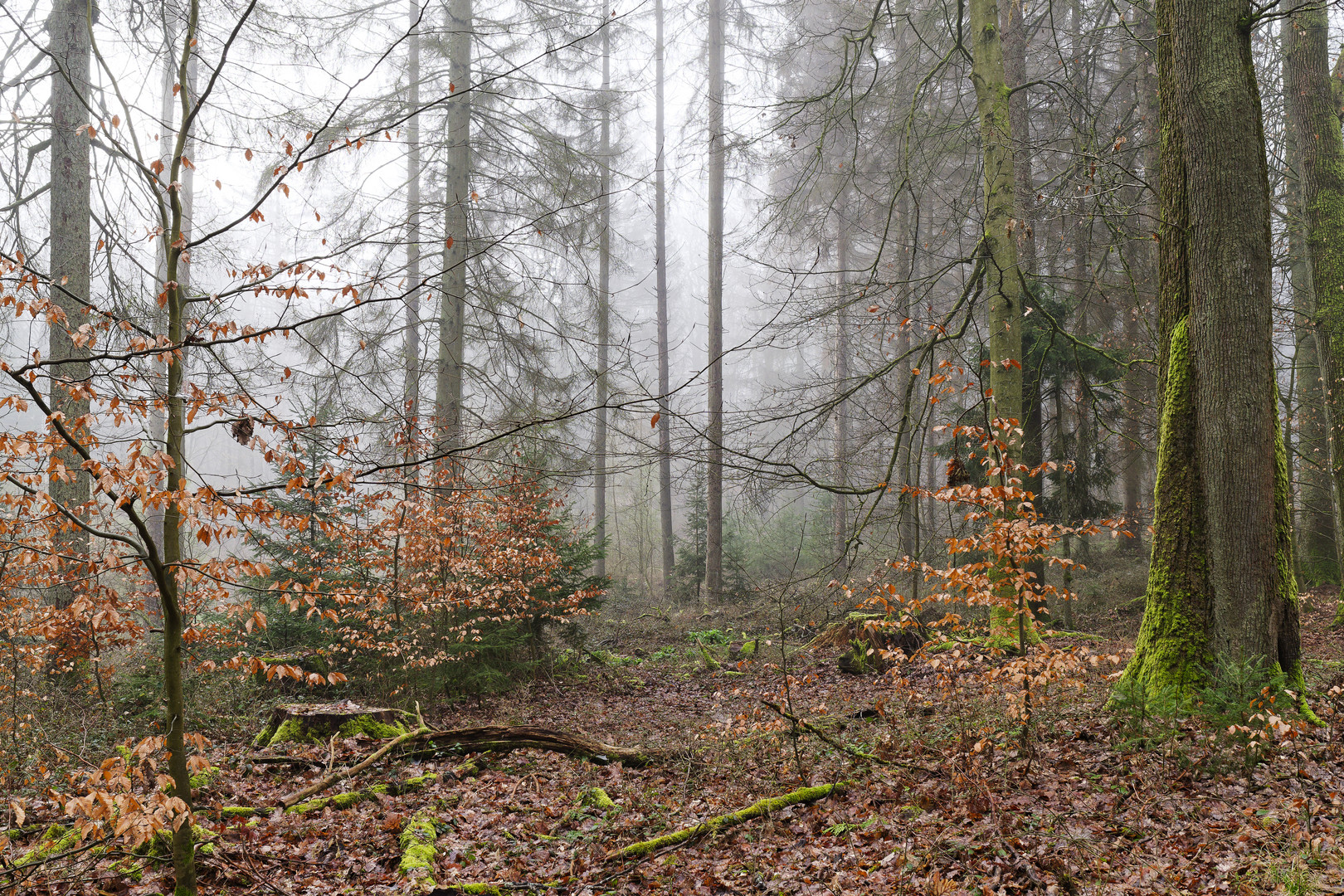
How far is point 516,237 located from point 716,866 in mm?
10592

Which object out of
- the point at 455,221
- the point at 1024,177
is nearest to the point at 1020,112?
the point at 1024,177

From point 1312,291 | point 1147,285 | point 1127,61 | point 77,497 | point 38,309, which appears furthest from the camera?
point 1127,61

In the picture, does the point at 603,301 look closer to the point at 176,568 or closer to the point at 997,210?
the point at 997,210

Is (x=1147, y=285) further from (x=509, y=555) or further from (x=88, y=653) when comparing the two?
(x=88, y=653)

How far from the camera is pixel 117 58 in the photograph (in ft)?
23.9

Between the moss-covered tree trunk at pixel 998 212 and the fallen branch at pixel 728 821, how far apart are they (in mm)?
3365

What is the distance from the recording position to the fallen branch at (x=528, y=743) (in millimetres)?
6332

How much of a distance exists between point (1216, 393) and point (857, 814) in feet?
12.1

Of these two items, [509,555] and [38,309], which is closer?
[38,309]

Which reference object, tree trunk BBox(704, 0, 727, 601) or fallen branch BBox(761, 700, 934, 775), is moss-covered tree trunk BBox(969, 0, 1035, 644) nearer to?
fallen branch BBox(761, 700, 934, 775)

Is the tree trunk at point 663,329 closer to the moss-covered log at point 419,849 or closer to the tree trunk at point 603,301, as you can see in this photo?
the tree trunk at point 603,301

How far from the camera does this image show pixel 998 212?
768 cm

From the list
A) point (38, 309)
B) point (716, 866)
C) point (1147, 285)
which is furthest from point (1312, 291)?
point (38, 309)

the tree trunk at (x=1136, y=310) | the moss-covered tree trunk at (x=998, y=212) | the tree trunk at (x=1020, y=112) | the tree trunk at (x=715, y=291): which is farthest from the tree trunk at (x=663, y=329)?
the moss-covered tree trunk at (x=998, y=212)
